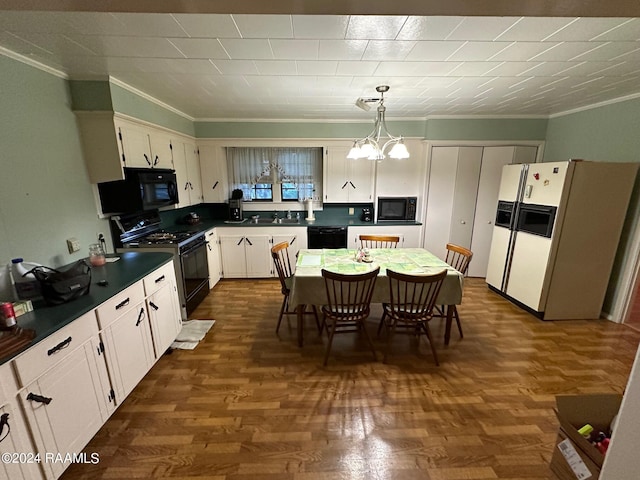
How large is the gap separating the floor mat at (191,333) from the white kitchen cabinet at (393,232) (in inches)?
92.0

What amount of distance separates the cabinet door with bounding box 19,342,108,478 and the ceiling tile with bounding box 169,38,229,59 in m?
1.98

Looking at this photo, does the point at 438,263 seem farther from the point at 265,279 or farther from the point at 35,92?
the point at 35,92

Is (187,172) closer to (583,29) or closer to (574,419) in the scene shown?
(583,29)

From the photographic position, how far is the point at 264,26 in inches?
63.1

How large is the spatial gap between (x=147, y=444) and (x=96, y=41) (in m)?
2.59

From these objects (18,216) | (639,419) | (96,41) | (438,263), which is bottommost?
(438,263)

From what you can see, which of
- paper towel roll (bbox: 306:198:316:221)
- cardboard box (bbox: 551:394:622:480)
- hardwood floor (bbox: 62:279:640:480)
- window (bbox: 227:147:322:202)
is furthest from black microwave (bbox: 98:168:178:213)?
cardboard box (bbox: 551:394:622:480)

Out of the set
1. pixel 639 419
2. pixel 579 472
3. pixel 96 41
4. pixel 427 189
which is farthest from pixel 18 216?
pixel 427 189

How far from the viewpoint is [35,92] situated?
2061 mm

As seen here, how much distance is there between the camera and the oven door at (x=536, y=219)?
9.87 ft

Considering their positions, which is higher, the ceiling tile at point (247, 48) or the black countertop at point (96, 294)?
the ceiling tile at point (247, 48)

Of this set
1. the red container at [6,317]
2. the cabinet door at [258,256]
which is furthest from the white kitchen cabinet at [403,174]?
the red container at [6,317]

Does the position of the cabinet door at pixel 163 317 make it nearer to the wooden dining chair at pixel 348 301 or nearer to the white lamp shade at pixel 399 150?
the wooden dining chair at pixel 348 301

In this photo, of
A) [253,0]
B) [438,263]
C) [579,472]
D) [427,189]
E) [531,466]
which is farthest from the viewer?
[427,189]
